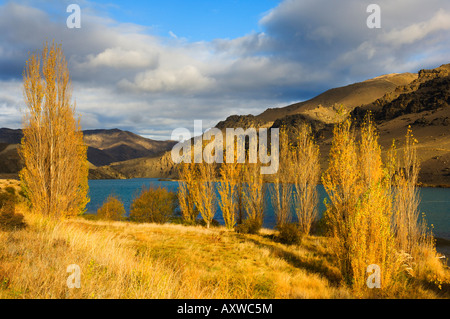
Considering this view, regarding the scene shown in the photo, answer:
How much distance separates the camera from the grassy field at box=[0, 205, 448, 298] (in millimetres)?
5602

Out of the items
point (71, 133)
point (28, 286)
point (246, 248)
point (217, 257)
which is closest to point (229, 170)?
point (246, 248)

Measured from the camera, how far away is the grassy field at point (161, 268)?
560cm

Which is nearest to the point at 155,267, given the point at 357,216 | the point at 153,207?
the point at 357,216

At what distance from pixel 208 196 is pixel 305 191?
1082cm

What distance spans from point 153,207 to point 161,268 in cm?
3354

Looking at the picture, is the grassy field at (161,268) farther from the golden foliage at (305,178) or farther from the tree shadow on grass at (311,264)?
the golden foliage at (305,178)

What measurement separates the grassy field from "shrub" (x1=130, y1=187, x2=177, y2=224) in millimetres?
23598

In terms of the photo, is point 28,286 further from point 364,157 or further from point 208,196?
point 208,196

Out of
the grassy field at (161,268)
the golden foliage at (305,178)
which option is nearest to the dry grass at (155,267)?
the grassy field at (161,268)

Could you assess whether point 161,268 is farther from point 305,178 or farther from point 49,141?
point 305,178

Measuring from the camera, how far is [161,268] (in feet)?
28.3

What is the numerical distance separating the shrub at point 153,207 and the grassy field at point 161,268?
23598 mm

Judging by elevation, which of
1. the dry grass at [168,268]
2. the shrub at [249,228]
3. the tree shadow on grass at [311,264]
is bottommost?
the shrub at [249,228]

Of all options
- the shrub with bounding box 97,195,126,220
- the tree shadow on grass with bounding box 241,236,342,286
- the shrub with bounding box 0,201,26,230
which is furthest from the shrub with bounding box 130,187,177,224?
the shrub with bounding box 0,201,26,230
